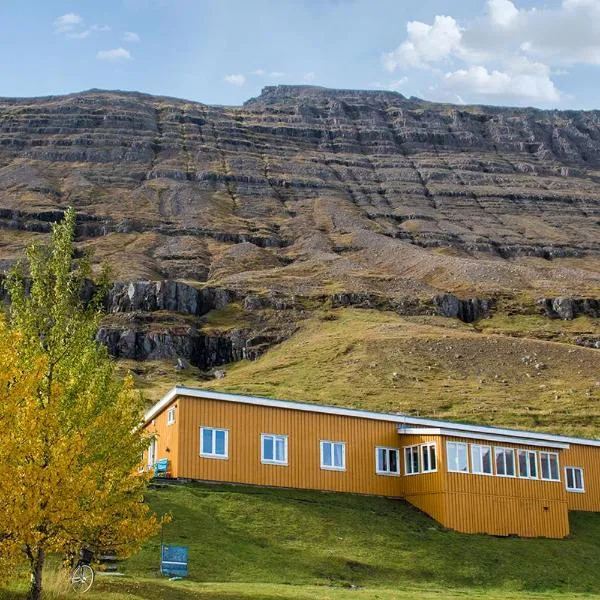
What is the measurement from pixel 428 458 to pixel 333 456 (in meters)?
4.96

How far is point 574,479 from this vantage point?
47906 millimetres

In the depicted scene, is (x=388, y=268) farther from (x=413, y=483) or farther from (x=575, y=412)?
(x=413, y=483)

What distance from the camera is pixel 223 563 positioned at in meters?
29.0

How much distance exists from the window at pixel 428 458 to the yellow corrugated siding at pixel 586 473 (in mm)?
10605

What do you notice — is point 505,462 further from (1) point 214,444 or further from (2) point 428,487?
(1) point 214,444

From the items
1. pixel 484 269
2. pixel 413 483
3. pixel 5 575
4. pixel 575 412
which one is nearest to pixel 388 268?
pixel 484 269

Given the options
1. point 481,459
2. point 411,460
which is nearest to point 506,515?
point 481,459

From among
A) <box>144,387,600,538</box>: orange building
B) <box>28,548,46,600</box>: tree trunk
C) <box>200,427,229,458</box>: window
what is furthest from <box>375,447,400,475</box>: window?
<box>28,548,46,600</box>: tree trunk

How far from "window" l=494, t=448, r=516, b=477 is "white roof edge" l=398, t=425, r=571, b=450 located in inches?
20.5

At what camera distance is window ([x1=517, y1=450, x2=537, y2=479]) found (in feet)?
137

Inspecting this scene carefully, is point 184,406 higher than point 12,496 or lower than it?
higher

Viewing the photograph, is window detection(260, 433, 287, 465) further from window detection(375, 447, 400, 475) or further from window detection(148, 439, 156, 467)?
window detection(148, 439, 156, 467)

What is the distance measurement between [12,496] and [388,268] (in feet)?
461

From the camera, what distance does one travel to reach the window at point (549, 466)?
140 feet
